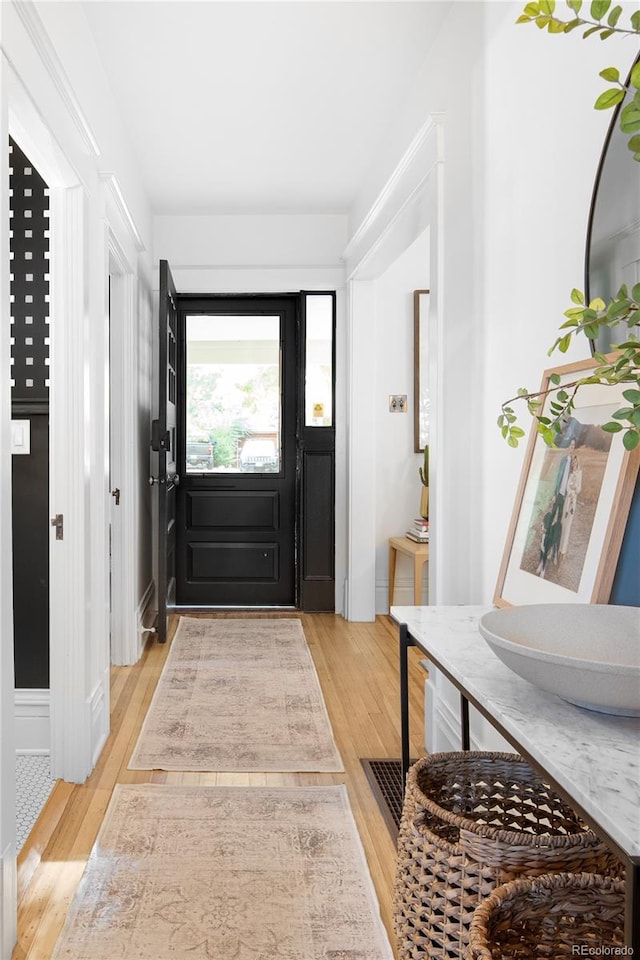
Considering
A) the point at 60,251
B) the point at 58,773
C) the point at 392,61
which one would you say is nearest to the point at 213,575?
the point at 58,773

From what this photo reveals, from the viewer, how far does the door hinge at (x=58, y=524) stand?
2357 mm

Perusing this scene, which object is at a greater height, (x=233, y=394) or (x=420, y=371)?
(x=420, y=371)

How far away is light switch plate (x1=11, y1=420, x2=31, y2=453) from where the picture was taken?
8.54ft

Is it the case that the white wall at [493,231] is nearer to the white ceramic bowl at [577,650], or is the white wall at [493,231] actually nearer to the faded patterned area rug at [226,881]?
the white ceramic bowl at [577,650]

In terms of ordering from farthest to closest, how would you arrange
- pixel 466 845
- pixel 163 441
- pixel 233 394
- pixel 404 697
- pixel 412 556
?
pixel 233 394 → pixel 412 556 → pixel 163 441 → pixel 404 697 → pixel 466 845

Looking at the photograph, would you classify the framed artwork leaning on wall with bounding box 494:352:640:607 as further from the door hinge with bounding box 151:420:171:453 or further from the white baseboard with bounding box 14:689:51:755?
the door hinge with bounding box 151:420:171:453

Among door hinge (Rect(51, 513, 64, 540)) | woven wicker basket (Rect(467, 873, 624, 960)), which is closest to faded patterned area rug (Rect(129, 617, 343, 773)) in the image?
door hinge (Rect(51, 513, 64, 540))

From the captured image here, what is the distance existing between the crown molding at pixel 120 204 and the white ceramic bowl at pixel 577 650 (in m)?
2.35

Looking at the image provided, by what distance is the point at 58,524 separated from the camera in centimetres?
236

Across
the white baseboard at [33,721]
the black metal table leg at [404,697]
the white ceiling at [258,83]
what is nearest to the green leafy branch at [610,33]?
the black metal table leg at [404,697]

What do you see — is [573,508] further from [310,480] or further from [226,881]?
[310,480]

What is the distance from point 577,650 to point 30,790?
6.46 feet

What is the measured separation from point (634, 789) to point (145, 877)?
A: 1.47m

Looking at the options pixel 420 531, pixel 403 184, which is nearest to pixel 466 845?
pixel 403 184
